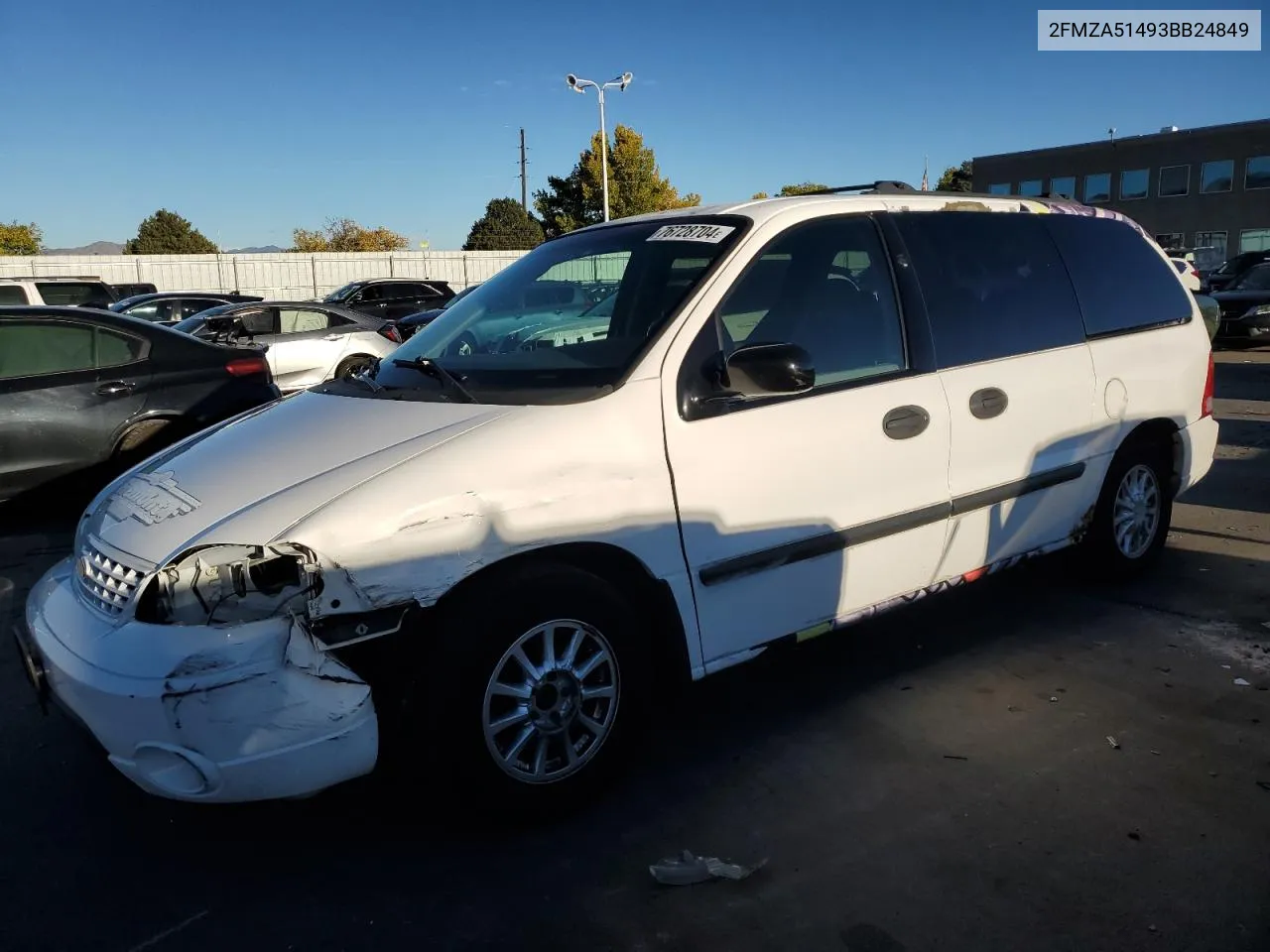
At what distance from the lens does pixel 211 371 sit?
675cm

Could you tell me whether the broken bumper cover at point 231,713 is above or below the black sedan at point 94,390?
below

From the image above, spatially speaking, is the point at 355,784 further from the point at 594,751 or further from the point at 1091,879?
the point at 1091,879

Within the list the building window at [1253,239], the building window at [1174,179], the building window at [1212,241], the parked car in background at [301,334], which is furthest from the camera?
the building window at [1174,179]

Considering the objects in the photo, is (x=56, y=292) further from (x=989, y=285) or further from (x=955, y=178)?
(x=955, y=178)

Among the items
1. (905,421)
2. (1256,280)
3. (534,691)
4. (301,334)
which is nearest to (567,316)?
(905,421)

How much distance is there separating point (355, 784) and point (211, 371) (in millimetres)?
4530

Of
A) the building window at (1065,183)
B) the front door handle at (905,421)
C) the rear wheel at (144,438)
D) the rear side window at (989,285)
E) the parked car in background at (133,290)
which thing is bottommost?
the rear wheel at (144,438)

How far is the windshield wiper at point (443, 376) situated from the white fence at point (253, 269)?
100 feet

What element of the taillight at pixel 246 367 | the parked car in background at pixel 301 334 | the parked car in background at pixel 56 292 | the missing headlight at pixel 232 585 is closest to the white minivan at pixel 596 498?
the missing headlight at pixel 232 585

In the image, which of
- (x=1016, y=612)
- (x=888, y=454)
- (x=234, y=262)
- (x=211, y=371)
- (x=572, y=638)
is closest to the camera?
(x=572, y=638)

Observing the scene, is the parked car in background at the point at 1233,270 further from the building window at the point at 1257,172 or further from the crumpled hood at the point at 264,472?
the building window at the point at 1257,172

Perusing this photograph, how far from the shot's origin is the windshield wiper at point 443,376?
10.2 ft

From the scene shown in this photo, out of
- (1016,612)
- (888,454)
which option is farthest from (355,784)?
(1016,612)

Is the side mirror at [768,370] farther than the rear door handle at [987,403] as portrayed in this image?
No
